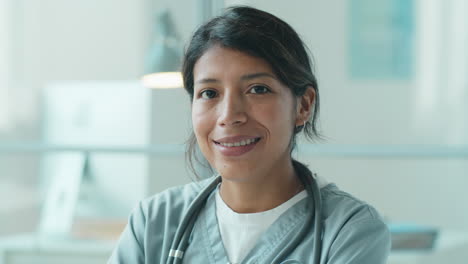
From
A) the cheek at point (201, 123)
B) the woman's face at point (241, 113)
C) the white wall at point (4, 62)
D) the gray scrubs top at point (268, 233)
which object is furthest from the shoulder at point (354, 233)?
the white wall at point (4, 62)

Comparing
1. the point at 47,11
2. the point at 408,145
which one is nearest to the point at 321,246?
the point at 408,145

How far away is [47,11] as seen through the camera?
2.82 meters

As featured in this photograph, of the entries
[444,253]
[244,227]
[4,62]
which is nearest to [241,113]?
[244,227]

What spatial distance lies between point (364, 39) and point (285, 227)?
4.65 ft

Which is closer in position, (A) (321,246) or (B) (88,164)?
(A) (321,246)

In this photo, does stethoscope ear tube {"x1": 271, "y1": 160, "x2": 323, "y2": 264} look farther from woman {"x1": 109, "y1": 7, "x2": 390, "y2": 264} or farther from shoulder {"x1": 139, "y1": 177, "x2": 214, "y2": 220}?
shoulder {"x1": 139, "y1": 177, "x2": 214, "y2": 220}

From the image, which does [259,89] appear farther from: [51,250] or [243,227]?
[51,250]

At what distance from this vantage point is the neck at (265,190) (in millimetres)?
1324

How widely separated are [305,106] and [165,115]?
1349mm

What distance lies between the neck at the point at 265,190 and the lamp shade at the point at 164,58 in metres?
1.20

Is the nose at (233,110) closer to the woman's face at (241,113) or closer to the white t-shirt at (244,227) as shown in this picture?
the woman's face at (241,113)

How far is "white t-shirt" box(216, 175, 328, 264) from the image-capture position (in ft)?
4.27

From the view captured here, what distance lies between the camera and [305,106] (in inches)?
53.1

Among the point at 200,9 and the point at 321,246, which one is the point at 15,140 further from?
the point at 321,246
